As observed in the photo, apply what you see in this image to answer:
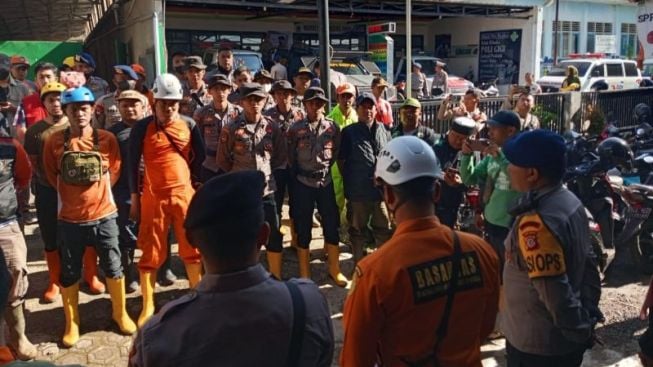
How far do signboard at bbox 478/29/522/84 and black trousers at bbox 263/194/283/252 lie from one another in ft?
59.6

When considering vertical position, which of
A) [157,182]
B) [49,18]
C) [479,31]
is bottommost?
[157,182]

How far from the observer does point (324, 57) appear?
6793 millimetres

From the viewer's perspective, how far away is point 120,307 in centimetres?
450

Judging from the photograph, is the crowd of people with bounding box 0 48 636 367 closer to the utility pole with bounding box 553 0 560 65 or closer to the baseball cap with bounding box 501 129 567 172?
the baseball cap with bounding box 501 129 567 172

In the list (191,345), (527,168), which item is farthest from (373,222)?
(191,345)

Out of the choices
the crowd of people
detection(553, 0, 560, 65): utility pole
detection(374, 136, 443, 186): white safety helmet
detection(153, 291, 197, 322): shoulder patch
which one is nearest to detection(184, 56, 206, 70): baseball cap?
the crowd of people

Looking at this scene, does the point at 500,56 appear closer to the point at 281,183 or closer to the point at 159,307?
the point at 281,183

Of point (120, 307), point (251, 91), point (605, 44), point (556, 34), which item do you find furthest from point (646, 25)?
point (605, 44)

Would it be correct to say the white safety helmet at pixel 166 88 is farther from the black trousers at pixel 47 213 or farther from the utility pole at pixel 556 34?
the utility pole at pixel 556 34

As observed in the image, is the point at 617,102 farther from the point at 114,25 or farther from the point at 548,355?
the point at 114,25

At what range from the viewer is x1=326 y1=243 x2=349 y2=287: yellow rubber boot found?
5520 millimetres

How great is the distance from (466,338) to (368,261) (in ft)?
1.52

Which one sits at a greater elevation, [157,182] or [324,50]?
[324,50]

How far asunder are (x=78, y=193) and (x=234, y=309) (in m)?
3.07
